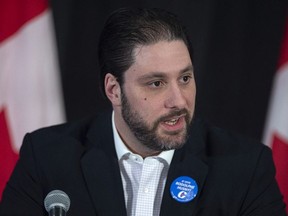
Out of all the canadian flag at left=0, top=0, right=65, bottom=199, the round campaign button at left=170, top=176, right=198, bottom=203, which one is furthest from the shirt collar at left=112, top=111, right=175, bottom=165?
the canadian flag at left=0, top=0, right=65, bottom=199

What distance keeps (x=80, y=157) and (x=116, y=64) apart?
0.41 metres

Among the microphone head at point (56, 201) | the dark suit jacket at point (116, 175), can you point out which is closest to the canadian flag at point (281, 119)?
the dark suit jacket at point (116, 175)

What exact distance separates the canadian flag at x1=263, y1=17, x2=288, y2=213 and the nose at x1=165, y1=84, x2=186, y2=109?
1021 mm

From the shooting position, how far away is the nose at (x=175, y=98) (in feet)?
6.70

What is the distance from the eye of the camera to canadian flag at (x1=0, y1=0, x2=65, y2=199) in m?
2.94

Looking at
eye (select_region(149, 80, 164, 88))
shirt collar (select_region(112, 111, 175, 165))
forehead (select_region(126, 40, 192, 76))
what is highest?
forehead (select_region(126, 40, 192, 76))

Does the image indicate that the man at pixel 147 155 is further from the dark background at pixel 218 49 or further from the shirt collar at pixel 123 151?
the dark background at pixel 218 49

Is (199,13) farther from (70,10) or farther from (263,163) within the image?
(263,163)

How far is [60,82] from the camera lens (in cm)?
299

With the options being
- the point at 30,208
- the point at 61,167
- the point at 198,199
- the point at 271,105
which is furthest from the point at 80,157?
the point at 271,105

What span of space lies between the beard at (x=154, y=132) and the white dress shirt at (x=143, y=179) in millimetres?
89

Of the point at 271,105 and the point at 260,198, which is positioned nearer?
the point at 260,198

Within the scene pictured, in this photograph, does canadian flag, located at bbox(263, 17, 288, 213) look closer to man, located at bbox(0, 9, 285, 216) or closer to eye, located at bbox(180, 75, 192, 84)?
man, located at bbox(0, 9, 285, 216)

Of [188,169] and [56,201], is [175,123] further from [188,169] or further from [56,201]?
[56,201]
